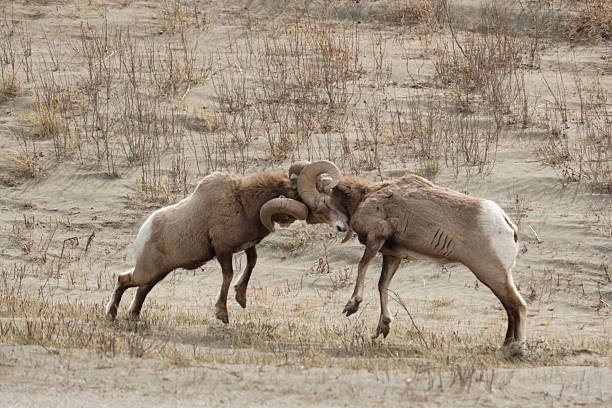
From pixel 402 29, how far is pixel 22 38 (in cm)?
941

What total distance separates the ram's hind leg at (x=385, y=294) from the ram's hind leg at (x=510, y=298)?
1130 millimetres

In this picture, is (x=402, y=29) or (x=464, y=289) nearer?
(x=464, y=289)

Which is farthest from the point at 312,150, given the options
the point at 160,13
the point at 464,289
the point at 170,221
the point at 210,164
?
the point at 160,13

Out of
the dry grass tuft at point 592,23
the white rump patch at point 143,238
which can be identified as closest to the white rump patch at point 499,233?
the white rump patch at point 143,238

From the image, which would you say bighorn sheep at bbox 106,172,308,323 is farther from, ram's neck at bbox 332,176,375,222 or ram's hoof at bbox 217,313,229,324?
ram's neck at bbox 332,176,375,222

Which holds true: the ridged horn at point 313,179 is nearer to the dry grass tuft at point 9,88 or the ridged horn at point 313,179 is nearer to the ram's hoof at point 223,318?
the ram's hoof at point 223,318

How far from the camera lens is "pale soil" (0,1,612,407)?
25.7 ft

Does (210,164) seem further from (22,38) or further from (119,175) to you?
(22,38)

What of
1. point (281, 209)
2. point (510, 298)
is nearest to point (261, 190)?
point (281, 209)

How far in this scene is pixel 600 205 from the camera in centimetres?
1497

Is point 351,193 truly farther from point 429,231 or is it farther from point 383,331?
point 383,331

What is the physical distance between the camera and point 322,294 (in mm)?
13695

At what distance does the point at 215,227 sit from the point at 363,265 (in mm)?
1839

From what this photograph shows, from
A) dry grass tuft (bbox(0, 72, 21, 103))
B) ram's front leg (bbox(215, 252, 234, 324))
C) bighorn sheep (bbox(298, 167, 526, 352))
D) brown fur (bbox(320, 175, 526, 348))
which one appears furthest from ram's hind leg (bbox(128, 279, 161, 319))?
dry grass tuft (bbox(0, 72, 21, 103))
